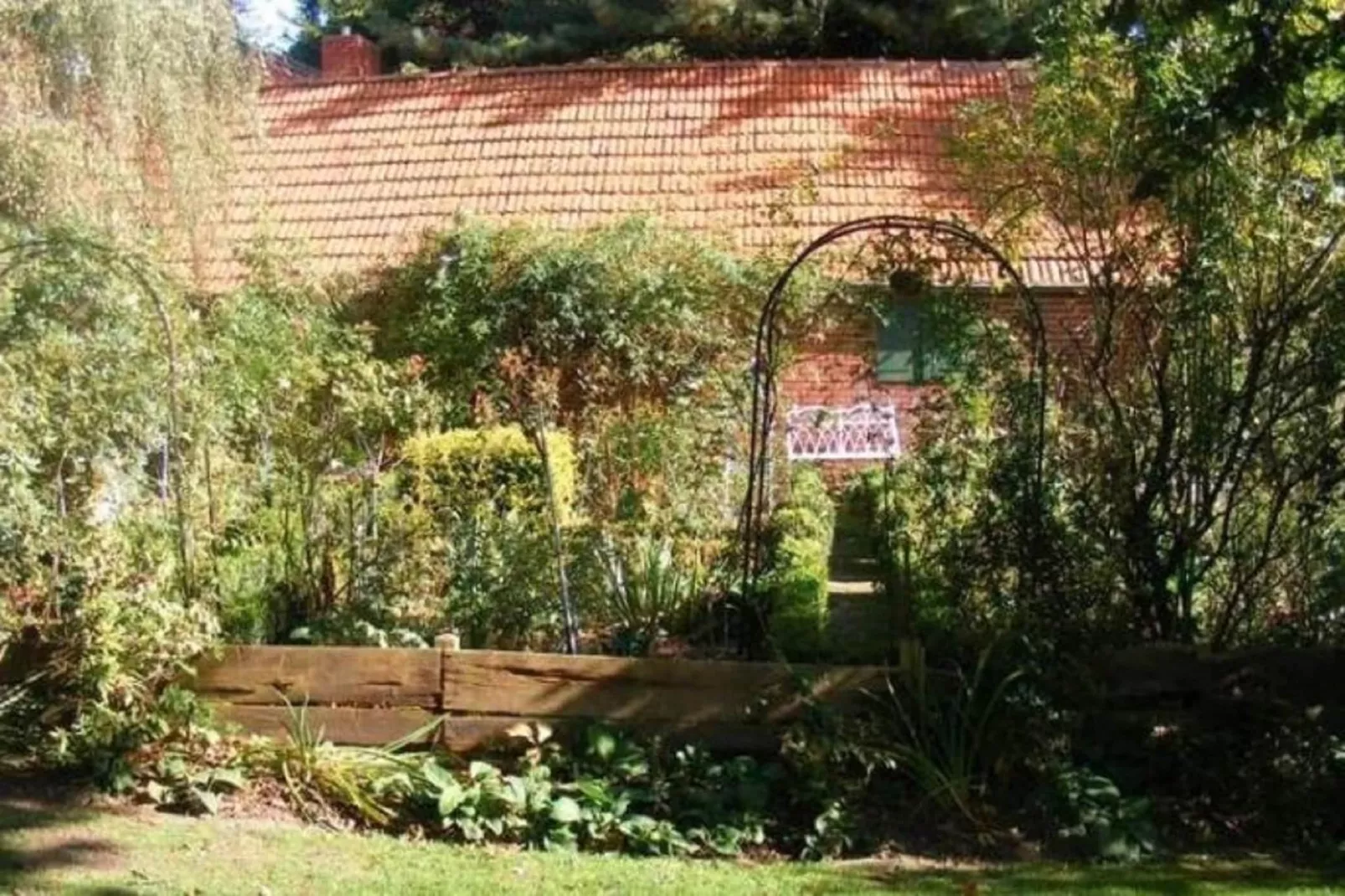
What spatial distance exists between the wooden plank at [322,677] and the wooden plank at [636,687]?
0.13 m

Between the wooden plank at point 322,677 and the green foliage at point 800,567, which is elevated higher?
the green foliage at point 800,567

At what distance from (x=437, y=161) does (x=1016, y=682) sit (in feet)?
50.0

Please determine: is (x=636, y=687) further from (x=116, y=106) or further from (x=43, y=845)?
(x=116, y=106)

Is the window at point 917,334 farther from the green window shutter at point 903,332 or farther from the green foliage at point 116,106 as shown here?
the green foliage at point 116,106

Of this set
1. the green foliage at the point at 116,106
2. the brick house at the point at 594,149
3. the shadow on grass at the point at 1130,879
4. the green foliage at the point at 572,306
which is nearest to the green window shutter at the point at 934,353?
the shadow on grass at the point at 1130,879

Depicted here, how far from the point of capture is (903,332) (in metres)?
8.78

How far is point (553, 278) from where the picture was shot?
15.9m

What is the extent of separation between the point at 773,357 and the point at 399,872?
389 centimetres

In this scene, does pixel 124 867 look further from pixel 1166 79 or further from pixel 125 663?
pixel 1166 79

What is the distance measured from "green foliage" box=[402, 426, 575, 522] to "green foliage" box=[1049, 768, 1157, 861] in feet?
11.3

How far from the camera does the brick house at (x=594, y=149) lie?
18.5m

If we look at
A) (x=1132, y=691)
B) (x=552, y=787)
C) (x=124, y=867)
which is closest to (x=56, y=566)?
(x=124, y=867)

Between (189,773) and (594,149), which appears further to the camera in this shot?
(594,149)

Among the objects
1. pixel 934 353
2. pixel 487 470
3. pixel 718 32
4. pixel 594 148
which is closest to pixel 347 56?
pixel 718 32
